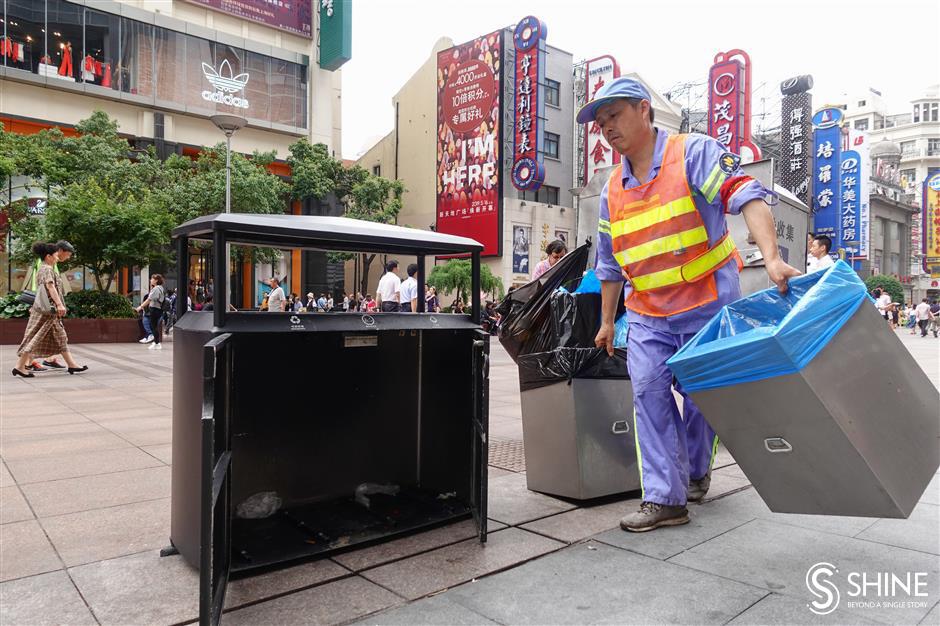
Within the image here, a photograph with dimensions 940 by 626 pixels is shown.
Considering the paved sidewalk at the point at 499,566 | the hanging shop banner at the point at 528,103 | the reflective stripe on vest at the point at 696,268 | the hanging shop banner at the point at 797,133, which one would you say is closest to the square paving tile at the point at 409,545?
the paved sidewalk at the point at 499,566

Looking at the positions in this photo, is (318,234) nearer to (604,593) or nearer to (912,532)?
(604,593)

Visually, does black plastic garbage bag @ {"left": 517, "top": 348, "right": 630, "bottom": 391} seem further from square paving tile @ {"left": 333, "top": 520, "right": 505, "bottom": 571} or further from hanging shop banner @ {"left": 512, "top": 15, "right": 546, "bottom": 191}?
hanging shop banner @ {"left": 512, "top": 15, "right": 546, "bottom": 191}

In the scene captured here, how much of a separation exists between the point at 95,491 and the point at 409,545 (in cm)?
208

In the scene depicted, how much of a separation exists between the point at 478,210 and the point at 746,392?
109 ft

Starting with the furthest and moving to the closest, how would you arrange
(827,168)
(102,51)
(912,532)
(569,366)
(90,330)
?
(827,168)
(102,51)
(90,330)
(569,366)
(912,532)

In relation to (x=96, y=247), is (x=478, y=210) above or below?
above

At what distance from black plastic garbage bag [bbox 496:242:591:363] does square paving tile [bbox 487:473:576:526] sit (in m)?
0.75

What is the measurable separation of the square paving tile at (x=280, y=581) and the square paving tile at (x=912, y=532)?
229cm

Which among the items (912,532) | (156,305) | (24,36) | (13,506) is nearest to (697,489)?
(912,532)

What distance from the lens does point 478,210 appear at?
114ft

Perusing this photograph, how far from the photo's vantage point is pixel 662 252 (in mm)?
3031

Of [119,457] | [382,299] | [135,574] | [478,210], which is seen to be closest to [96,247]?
[382,299]

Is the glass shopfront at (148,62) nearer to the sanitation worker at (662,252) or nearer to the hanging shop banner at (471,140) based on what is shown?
the hanging shop banner at (471,140)

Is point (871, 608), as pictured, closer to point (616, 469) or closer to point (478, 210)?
point (616, 469)
